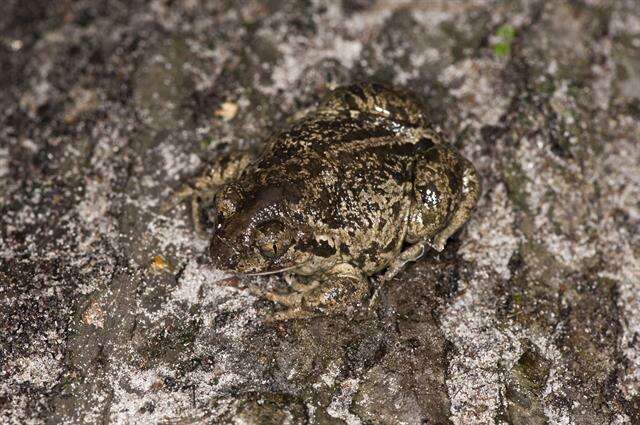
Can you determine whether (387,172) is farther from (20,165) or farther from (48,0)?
(48,0)

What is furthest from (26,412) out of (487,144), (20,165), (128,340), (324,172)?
(487,144)

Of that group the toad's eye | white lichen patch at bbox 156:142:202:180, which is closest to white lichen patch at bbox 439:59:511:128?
the toad's eye

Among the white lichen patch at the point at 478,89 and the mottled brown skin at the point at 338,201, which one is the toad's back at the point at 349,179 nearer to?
the mottled brown skin at the point at 338,201

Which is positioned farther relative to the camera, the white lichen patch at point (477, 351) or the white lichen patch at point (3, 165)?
the white lichen patch at point (3, 165)

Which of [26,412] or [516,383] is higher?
[516,383]

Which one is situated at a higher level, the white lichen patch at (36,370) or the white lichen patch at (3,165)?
the white lichen patch at (3,165)

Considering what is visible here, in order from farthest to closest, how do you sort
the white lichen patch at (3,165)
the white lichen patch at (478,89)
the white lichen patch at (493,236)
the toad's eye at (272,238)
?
the white lichen patch at (478,89)
the white lichen patch at (3,165)
the white lichen patch at (493,236)
the toad's eye at (272,238)

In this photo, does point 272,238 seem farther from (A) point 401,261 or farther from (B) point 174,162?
(B) point 174,162

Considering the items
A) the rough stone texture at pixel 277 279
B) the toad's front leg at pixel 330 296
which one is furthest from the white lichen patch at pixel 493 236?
the toad's front leg at pixel 330 296
